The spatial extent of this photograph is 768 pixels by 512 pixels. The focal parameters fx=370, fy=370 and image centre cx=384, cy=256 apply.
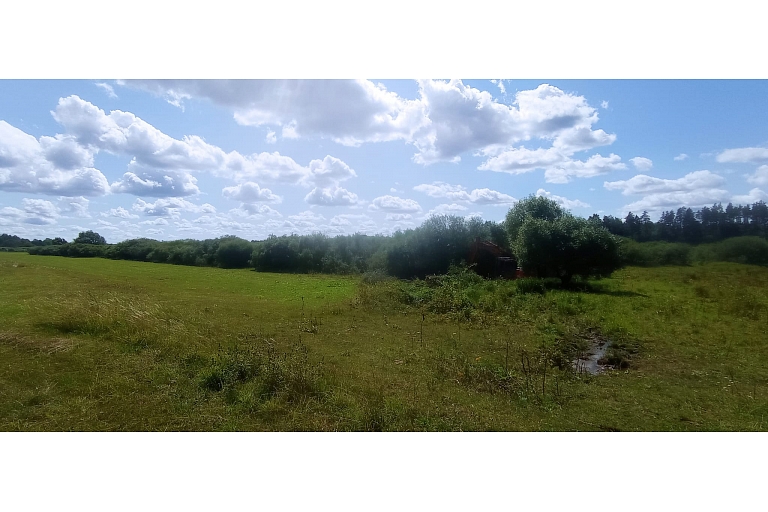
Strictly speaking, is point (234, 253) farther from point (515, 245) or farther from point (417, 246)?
point (515, 245)

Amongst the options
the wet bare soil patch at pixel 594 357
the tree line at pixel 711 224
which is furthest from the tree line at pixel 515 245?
the wet bare soil patch at pixel 594 357

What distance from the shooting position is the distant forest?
42.3 feet

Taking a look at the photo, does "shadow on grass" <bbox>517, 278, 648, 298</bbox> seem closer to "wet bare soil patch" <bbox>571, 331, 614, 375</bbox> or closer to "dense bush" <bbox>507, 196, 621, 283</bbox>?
"dense bush" <bbox>507, 196, 621, 283</bbox>

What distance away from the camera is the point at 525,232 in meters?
22.1

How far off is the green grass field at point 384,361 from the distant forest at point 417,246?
1.23 metres

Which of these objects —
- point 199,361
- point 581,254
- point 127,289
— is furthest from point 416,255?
point 199,361

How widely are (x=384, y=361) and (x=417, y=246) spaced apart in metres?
21.6

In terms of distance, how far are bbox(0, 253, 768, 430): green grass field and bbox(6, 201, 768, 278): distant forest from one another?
1.23m

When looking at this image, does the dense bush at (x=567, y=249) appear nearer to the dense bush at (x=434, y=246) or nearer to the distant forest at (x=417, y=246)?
the distant forest at (x=417, y=246)

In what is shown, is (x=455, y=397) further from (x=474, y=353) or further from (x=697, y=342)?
(x=697, y=342)

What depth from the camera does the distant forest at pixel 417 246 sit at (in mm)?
12906

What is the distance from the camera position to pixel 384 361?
8391 mm

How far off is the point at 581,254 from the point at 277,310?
652 inches

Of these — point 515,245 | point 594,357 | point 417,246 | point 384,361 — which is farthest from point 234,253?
point 594,357
